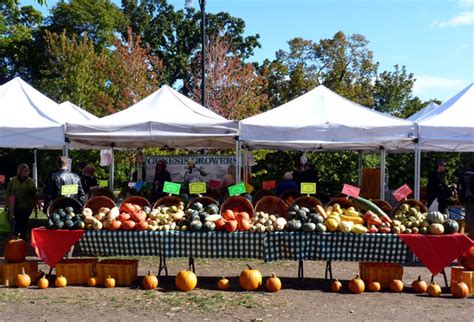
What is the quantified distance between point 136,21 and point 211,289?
3551 cm

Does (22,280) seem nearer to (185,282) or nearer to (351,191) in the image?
(185,282)

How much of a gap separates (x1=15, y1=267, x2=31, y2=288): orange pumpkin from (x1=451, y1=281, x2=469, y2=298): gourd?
200 inches

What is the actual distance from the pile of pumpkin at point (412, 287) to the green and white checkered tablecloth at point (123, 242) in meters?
2.24

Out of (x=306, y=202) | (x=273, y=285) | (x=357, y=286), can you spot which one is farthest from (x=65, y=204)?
(x=357, y=286)

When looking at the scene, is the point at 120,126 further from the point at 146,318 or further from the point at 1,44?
the point at 1,44

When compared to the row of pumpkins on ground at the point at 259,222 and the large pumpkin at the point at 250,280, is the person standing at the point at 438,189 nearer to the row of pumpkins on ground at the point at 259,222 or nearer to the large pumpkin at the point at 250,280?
the row of pumpkins on ground at the point at 259,222

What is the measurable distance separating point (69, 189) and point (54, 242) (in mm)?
1440

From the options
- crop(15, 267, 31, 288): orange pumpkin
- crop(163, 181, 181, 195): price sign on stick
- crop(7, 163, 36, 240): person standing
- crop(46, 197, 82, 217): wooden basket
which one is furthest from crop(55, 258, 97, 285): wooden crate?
crop(7, 163, 36, 240): person standing

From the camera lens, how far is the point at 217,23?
3741cm

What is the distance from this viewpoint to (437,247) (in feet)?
20.3

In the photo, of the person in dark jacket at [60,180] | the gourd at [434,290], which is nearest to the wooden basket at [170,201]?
the person in dark jacket at [60,180]

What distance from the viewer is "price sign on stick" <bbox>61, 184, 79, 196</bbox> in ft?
25.4

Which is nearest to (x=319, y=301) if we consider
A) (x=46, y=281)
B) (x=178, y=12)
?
(x=46, y=281)

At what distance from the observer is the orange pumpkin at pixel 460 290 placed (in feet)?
20.1
